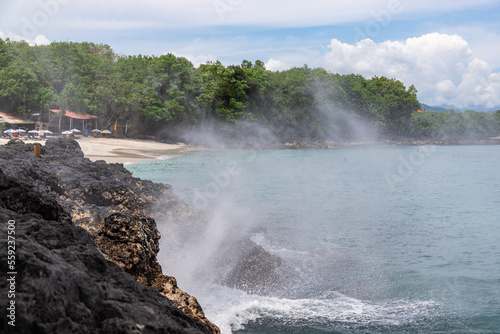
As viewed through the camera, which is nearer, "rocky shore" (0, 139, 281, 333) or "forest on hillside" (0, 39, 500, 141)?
"rocky shore" (0, 139, 281, 333)

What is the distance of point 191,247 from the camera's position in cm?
1138

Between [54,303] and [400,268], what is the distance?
11.5 metres

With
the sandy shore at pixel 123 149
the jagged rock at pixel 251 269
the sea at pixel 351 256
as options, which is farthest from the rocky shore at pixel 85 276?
the sandy shore at pixel 123 149

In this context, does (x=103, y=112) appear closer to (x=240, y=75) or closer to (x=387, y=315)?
(x=240, y=75)

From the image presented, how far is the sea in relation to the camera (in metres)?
9.14

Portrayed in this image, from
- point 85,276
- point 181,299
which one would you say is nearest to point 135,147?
point 181,299

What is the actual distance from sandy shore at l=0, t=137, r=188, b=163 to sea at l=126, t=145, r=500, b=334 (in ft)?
34.1

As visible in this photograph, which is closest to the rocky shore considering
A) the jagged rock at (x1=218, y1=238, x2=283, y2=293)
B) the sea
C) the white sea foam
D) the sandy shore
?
the white sea foam

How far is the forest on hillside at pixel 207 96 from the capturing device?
167 feet

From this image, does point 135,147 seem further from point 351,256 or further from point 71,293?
point 71,293

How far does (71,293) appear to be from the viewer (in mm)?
2893

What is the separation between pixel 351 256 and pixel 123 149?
3661 cm

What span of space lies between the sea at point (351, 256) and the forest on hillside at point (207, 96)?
27891 millimetres

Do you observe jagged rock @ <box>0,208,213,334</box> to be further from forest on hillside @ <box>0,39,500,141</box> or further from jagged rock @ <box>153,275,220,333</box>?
forest on hillside @ <box>0,39,500,141</box>
